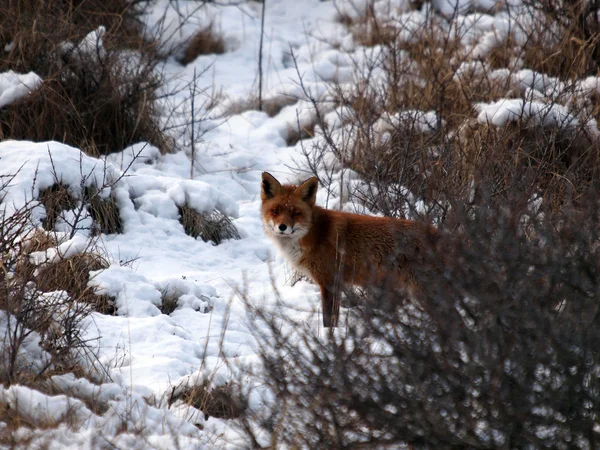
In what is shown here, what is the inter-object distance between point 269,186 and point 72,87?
3.95 m

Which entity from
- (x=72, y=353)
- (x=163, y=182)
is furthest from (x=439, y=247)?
(x=163, y=182)

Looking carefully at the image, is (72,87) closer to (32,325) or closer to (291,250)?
(291,250)

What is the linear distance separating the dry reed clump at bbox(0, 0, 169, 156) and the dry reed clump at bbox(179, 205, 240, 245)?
1.66 m

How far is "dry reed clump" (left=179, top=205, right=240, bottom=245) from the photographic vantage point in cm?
763

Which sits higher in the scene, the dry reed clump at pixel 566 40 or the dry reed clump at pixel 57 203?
the dry reed clump at pixel 566 40

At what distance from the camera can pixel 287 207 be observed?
600cm

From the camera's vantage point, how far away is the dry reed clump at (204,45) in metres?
12.7

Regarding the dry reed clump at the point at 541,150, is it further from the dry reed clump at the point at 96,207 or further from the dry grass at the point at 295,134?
the dry reed clump at the point at 96,207

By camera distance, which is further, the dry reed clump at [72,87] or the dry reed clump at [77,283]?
the dry reed clump at [72,87]

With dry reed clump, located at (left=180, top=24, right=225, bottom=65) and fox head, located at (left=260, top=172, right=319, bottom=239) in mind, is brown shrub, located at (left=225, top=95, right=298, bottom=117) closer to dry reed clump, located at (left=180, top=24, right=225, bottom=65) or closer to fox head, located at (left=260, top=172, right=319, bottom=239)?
dry reed clump, located at (left=180, top=24, right=225, bottom=65)

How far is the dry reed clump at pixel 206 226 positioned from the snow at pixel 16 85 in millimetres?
2530

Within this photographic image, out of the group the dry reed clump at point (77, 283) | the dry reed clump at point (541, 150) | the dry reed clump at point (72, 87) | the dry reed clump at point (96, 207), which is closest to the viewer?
the dry reed clump at point (77, 283)

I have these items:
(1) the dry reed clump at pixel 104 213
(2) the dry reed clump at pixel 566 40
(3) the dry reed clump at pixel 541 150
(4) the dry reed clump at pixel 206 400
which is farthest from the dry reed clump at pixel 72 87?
(2) the dry reed clump at pixel 566 40

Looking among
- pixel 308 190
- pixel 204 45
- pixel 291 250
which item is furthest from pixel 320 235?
pixel 204 45
